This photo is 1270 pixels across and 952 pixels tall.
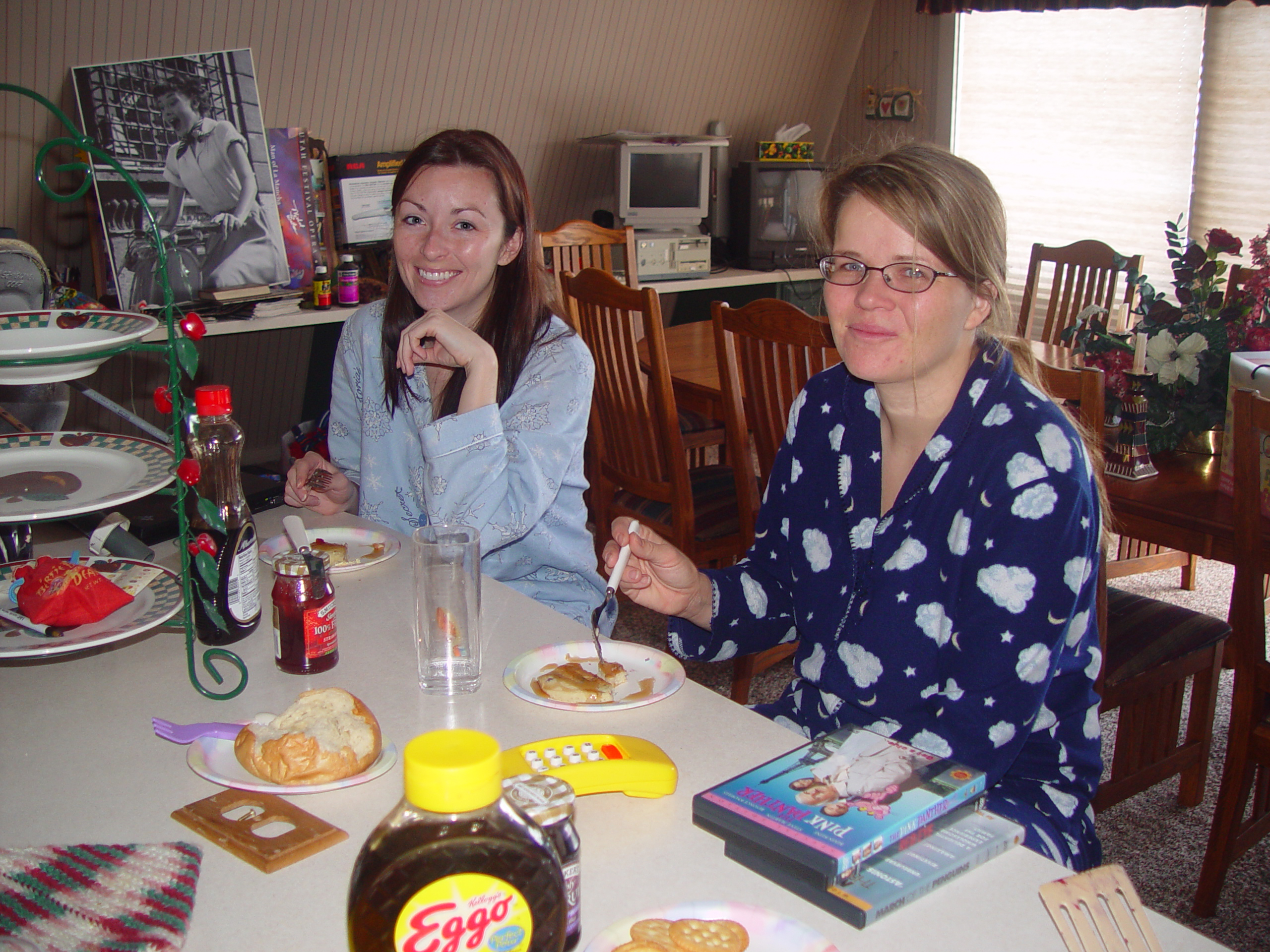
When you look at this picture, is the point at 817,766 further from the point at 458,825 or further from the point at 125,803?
the point at 125,803

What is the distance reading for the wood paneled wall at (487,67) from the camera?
3.39 meters

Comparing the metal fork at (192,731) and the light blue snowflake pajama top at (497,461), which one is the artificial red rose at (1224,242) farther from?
the metal fork at (192,731)

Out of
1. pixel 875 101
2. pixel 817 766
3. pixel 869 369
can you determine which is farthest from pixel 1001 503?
pixel 875 101

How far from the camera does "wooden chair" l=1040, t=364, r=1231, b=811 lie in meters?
1.92

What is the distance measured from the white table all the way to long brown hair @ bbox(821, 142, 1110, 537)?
54cm

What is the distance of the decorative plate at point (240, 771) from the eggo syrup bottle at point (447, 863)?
365 millimetres

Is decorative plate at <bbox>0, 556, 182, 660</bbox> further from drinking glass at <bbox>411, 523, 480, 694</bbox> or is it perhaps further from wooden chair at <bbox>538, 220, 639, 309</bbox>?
wooden chair at <bbox>538, 220, 639, 309</bbox>

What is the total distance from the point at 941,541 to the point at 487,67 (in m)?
3.59

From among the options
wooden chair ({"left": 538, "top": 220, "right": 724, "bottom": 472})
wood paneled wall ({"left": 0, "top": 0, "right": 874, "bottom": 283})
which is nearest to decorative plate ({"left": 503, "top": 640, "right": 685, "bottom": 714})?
wooden chair ({"left": 538, "top": 220, "right": 724, "bottom": 472})

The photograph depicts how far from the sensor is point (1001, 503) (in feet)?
3.75

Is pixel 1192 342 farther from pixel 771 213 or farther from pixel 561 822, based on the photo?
pixel 771 213

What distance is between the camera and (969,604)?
1.15m

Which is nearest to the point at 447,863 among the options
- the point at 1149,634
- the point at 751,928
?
the point at 751,928

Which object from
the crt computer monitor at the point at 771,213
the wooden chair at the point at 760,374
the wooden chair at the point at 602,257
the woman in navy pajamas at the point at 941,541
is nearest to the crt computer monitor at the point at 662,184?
the crt computer monitor at the point at 771,213
